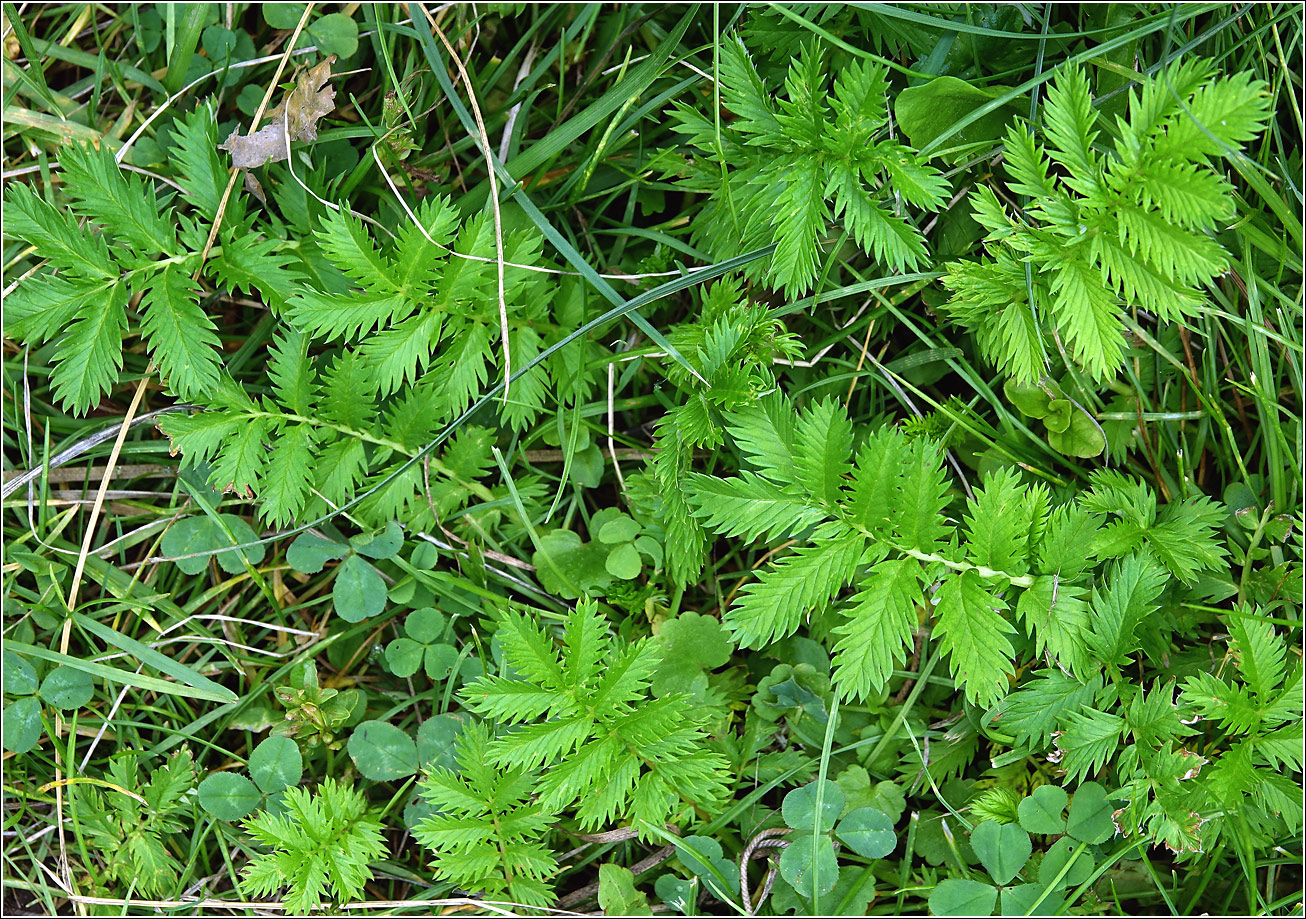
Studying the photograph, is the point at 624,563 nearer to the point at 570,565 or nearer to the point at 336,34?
the point at 570,565

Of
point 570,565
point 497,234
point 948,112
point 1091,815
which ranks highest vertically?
point 948,112

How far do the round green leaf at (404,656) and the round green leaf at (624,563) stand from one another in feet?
1.92

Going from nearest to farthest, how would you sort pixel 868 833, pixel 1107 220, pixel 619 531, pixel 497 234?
pixel 1107 220 < pixel 497 234 < pixel 868 833 < pixel 619 531

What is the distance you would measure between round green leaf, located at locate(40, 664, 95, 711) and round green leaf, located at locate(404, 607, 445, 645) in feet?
3.10

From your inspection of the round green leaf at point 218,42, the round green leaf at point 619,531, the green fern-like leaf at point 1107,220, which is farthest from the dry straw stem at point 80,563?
the green fern-like leaf at point 1107,220

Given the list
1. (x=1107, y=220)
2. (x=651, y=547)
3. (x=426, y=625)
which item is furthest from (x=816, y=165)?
(x=426, y=625)

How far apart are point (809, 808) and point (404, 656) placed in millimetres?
1160

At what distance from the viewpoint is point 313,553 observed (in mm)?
2486

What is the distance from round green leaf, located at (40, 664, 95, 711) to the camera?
8.30 feet

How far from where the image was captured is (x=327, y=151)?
255 cm

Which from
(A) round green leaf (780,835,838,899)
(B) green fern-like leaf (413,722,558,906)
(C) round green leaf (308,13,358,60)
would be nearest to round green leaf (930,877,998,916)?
(A) round green leaf (780,835,838,899)

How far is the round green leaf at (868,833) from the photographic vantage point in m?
2.30

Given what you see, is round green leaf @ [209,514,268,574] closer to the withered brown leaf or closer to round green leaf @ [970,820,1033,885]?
the withered brown leaf

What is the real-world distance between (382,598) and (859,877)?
1478mm
